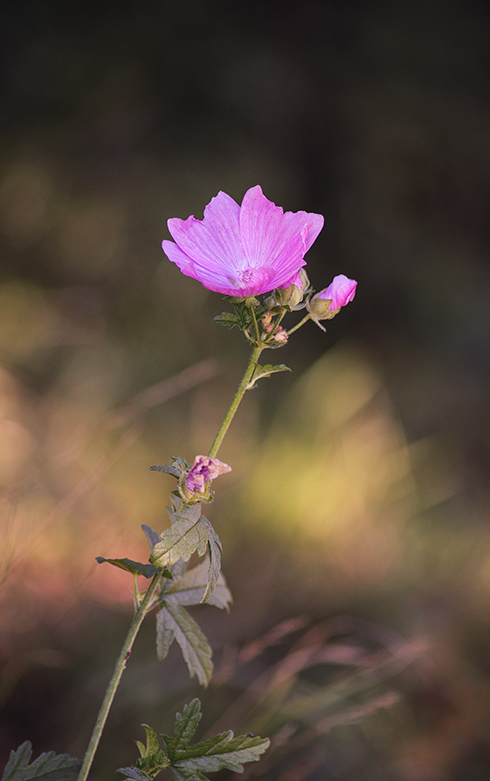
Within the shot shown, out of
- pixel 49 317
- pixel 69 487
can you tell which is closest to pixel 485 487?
pixel 69 487

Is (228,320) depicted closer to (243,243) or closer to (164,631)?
(243,243)

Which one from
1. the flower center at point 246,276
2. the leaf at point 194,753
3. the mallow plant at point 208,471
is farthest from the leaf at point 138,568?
the flower center at point 246,276

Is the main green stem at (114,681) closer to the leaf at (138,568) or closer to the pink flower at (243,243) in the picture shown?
the leaf at (138,568)

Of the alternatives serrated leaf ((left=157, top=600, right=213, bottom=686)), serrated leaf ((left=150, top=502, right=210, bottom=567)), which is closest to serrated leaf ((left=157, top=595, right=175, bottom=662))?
serrated leaf ((left=157, top=600, right=213, bottom=686))

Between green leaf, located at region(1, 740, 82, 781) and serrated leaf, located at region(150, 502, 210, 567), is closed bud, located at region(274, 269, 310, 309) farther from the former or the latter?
green leaf, located at region(1, 740, 82, 781)

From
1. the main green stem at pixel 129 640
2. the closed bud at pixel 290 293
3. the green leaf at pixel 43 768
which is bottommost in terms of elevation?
the green leaf at pixel 43 768

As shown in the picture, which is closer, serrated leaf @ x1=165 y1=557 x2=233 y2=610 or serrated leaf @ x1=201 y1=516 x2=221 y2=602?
serrated leaf @ x1=201 y1=516 x2=221 y2=602

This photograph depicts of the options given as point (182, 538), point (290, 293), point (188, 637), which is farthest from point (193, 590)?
point (290, 293)
